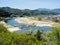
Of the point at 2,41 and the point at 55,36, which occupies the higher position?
the point at 2,41

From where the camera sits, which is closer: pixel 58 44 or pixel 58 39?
pixel 58 44

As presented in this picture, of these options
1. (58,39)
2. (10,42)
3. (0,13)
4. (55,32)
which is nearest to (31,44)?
(10,42)

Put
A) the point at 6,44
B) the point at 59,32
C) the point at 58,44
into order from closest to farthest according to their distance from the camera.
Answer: the point at 6,44
the point at 58,44
the point at 59,32

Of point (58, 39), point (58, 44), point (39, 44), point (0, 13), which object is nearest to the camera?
point (39, 44)

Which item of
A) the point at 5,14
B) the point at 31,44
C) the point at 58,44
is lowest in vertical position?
the point at 5,14

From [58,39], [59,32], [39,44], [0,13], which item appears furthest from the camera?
[0,13]

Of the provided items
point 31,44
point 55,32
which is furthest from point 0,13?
point 31,44

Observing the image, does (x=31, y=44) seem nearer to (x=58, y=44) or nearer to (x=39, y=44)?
(x=39, y=44)

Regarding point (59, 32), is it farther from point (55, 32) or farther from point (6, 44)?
point (6, 44)

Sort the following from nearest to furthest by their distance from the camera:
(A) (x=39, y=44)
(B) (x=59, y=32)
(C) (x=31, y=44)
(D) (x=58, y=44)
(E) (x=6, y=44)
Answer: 1. (E) (x=6, y=44)
2. (C) (x=31, y=44)
3. (A) (x=39, y=44)
4. (D) (x=58, y=44)
5. (B) (x=59, y=32)
